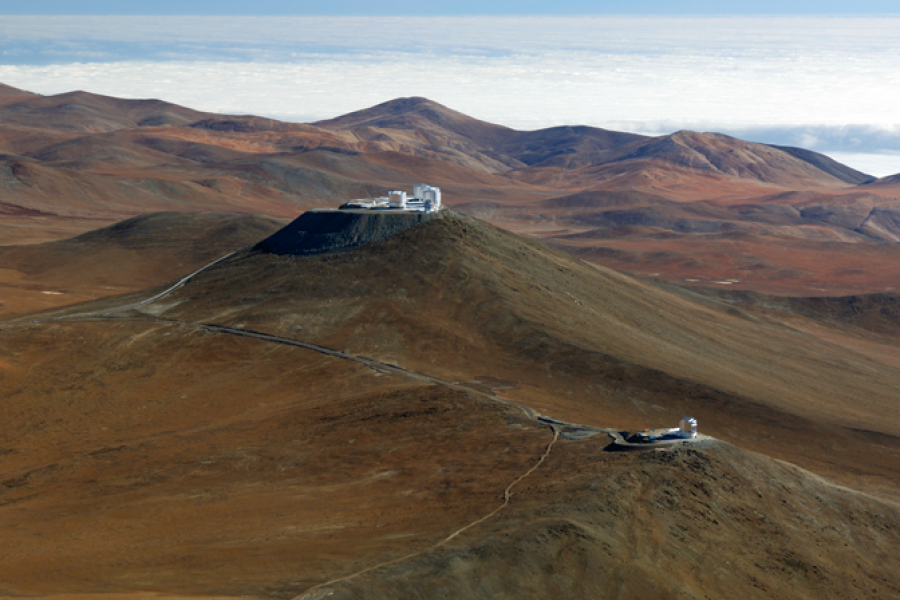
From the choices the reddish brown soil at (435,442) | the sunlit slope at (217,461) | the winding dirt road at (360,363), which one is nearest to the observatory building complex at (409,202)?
the reddish brown soil at (435,442)

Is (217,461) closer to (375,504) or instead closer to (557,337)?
(375,504)

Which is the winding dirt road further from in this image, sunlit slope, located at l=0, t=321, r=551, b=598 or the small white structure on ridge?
the small white structure on ridge

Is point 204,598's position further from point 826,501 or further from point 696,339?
point 696,339

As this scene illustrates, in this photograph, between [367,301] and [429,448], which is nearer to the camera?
[429,448]

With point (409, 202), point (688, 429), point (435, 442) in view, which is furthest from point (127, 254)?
point (688, 429)

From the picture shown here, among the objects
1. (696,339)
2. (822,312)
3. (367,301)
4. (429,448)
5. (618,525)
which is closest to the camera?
(618,525)

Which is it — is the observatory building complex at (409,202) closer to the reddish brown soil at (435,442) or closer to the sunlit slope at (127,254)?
the reddish brown soil at (435,442)

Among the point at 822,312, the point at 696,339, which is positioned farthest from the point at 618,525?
the point at 822,312
